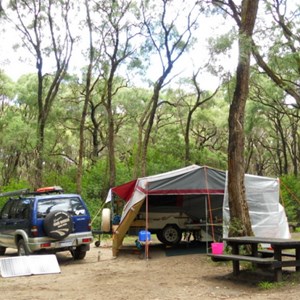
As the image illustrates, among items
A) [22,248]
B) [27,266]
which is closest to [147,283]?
[27,266]

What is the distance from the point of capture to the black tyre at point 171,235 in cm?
1452

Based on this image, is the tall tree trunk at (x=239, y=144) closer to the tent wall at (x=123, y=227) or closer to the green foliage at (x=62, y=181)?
the tent wall at (x=123, y=227)

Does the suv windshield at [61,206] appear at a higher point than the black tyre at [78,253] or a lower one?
higher

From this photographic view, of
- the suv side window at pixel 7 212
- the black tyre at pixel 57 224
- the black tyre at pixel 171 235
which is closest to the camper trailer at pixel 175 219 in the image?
the black tyre at pixel 171 235

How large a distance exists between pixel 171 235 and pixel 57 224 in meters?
4.63

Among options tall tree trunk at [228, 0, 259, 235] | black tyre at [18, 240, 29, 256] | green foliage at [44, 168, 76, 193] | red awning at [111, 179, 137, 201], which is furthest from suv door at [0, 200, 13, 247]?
green foliage at [44, 168, 76, 193]

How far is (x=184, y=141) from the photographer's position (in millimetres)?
32781

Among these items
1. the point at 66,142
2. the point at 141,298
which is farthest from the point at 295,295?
the point at 66,142

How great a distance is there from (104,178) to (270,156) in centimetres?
2089

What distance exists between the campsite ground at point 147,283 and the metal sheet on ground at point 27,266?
25 cm

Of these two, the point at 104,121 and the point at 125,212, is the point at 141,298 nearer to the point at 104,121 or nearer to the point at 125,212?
the point at 125,212

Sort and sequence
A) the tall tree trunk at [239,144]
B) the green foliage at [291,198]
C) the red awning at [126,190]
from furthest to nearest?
the green foliage at [291,198] → the red awning at [126,190] → the tall tree trunk at [239,144]

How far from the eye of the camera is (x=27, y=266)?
33.1 feet

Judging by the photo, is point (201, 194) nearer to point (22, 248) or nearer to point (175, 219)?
point (175, 219)
